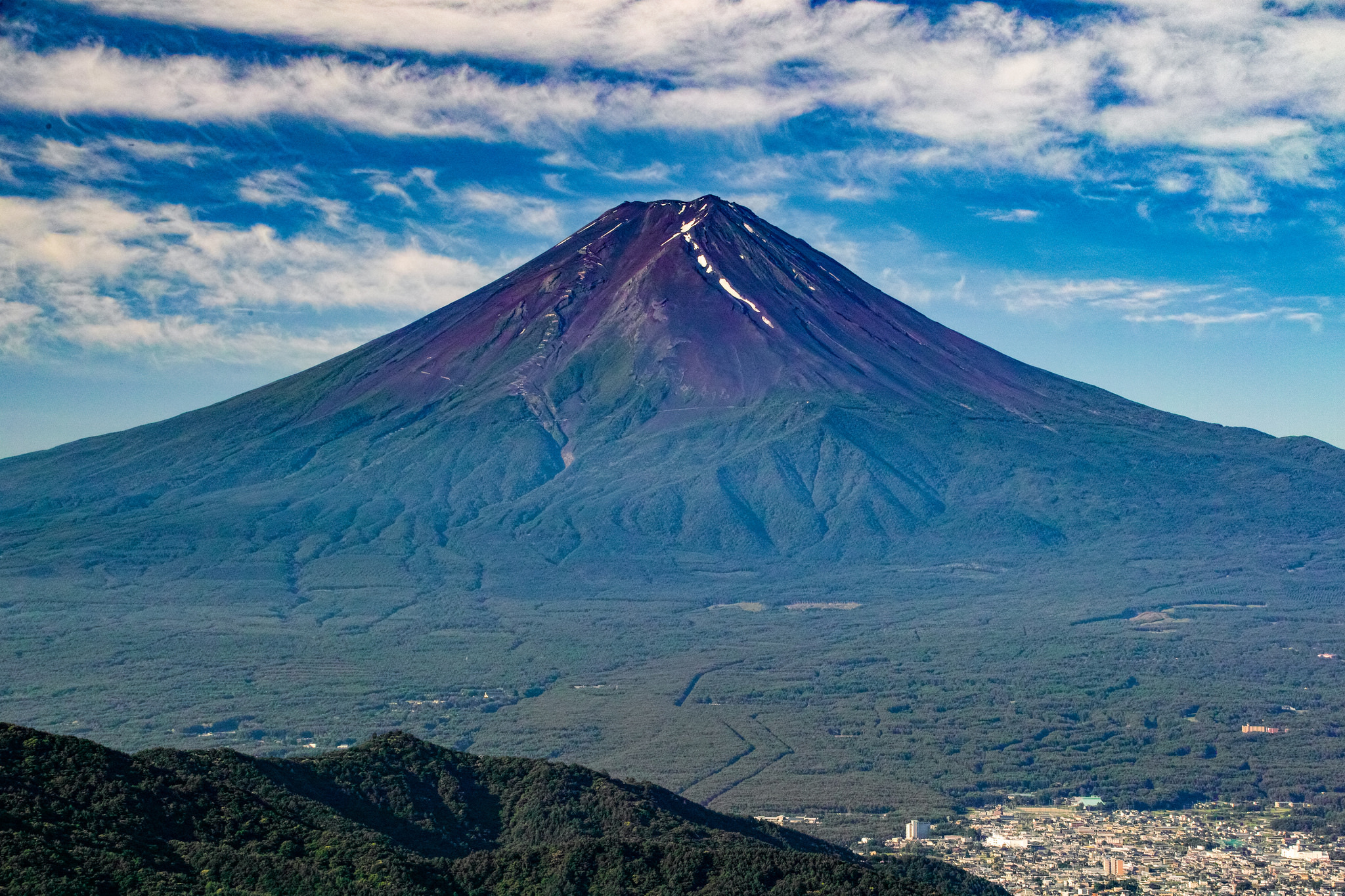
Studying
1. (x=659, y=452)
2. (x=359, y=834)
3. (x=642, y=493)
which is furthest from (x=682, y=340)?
(x=359, y=834)

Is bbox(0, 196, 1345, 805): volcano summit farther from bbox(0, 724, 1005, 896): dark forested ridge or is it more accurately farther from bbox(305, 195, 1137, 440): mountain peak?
bbox(0, 724, 1005, 896): dark forested ridge

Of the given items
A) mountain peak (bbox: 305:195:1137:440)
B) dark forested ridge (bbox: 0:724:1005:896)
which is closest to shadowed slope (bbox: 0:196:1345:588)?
mountain peak (bbox: 305:195:1137:440)

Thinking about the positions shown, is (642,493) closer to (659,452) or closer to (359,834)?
(659,452)

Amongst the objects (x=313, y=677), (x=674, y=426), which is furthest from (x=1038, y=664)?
(x=674, y=426)

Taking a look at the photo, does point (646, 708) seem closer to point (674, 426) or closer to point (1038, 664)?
point (1038, 664)

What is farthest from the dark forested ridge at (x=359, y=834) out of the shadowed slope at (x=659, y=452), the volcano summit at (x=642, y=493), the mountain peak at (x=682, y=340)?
the mountain peak at (x=682, y=340)

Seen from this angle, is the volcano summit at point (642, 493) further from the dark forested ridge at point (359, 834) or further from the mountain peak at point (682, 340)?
the dark forested ridge at point (359, 834)
